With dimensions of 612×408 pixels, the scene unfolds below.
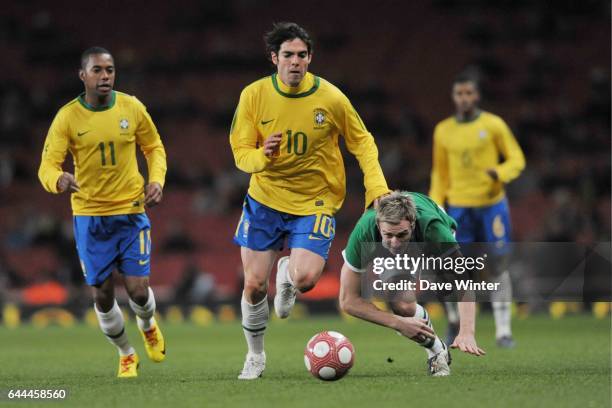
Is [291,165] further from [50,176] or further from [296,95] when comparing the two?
[50,176]

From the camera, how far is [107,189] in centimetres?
855

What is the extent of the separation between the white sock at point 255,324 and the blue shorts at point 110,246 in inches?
37.2

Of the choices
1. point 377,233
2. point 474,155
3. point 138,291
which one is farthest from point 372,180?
point 474,155

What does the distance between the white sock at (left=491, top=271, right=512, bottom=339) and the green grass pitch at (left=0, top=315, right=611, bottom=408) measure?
0.73 feet

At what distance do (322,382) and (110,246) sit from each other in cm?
218

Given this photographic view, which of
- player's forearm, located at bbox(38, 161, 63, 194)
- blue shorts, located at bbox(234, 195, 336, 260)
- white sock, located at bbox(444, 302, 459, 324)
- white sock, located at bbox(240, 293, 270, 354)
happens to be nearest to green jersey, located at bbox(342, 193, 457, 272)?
blue shorts, located at bbox(234, 195, 336, 260)

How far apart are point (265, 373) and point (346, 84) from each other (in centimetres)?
1578

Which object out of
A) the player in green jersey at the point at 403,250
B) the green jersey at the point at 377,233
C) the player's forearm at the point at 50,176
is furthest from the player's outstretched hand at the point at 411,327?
the player's forearm at the point at 50,176

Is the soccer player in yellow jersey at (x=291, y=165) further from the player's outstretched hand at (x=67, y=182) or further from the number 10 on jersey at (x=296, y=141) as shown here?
the player's outstretched hand at (x=67, y=182)

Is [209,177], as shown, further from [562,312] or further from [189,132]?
[562,312]

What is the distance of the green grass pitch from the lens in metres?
6.35

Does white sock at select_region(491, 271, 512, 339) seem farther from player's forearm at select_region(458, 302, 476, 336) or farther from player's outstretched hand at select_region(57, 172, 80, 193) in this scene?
player's outstretched hand at select_region(57, 172, 80, 193)

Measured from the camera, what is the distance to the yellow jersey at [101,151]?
8516mm

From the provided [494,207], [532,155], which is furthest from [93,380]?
[532,155]
